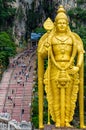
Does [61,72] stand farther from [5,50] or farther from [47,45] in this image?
[5,50]

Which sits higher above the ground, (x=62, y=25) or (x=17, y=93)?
(x=62, y=25)

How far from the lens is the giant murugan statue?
15.6 meters

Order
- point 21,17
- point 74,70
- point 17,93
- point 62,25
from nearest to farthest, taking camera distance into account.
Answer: point 74,70 → point 62,25 → point 17,93 → point 21,17

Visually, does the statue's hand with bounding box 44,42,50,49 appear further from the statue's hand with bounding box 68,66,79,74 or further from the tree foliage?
the tree foliage

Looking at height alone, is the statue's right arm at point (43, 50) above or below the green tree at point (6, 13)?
below

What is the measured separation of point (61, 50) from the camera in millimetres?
15805

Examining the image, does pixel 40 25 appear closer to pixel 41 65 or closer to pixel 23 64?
pixel 23 64

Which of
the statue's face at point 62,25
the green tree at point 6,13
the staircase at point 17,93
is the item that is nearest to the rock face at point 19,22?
the green tree at point 6,13

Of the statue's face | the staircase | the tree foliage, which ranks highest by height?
the statue's face

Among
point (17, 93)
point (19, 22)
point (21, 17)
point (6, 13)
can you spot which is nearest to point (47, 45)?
point (17, 93)

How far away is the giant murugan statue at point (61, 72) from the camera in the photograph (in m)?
15.6

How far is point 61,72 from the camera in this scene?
51.0ft

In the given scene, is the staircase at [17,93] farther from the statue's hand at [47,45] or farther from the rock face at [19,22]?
the rock face at [19,22]

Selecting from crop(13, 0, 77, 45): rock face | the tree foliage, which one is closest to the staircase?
the tree foliage
